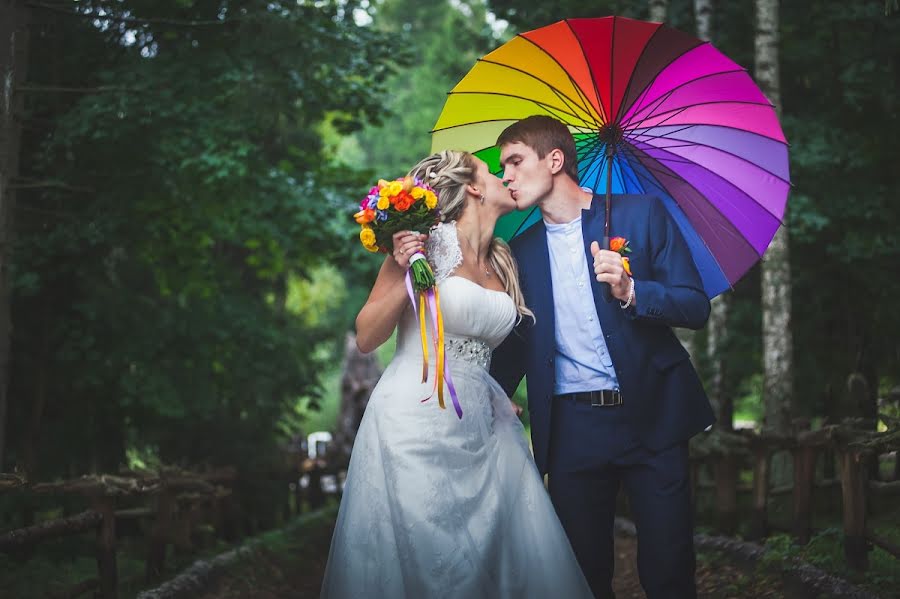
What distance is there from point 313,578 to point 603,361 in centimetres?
629

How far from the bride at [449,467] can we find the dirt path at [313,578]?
2732mm

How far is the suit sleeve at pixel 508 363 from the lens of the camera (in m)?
4.68

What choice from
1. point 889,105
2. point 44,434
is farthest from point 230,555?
point 889,105

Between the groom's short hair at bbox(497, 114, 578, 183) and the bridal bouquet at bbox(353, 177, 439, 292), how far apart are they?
0.60 m

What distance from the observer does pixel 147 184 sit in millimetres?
10398

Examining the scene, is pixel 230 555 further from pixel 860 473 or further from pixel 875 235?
pixel 875 235

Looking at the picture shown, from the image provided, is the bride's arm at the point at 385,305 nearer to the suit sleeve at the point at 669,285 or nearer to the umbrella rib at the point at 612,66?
the suit sleeve at the point at 669,285

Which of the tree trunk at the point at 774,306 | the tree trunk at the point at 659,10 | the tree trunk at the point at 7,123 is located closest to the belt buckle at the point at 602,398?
the tree trunk at the point at 7,123

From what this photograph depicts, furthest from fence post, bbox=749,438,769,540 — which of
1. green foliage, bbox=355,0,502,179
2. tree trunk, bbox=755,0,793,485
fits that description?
green foliage, bbox=355,0,502,179

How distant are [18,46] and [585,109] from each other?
4.27 metres

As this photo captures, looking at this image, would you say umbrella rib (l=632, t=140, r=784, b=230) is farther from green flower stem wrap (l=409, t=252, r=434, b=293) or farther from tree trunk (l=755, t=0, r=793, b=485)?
tree trunk (l=755, t=0, r=793, b=485)

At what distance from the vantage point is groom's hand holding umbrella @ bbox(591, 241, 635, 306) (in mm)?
4129

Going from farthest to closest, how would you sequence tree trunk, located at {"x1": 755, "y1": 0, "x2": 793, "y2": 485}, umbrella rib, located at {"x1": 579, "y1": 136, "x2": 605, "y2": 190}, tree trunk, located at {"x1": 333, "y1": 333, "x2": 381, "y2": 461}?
tree trunk, located at {"x1": 333, "y1": 333, "x2": 381, "y2": 461} → tree trunk, located at {"x1": 755, "y1": 0, "x2": 793, "y2": 485} → umbrella rib, located at {"x1": 579, "y1": 136, "x2": 605, "y2": 190}

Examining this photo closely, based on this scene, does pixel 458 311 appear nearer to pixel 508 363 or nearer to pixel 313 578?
pixel 508 363
